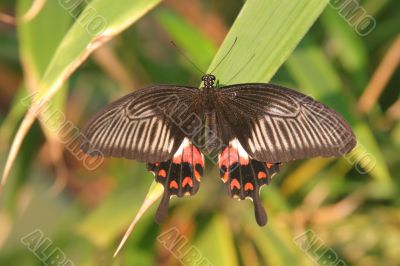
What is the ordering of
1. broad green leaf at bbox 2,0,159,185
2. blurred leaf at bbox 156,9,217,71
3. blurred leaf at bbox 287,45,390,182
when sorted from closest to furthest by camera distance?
1. broad green leaf at bbox 2,0,159,185
2. blurred leaf at bbox 287,45,390,182
3. blurred leaf at bbox 156,9,217,71

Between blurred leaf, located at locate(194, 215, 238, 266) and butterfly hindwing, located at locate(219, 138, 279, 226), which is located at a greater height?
butterfly hindwing, located at locate(219, 138, 279, 226)

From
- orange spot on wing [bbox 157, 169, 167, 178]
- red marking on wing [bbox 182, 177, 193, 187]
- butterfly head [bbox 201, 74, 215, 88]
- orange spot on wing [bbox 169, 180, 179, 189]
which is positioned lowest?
orange spot on wing [bbox 169, 180, 179, 189]

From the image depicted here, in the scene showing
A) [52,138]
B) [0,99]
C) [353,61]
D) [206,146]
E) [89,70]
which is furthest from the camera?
[0,99]

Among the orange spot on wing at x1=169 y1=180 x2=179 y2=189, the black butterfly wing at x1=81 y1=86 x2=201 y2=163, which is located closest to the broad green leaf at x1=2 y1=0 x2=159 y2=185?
the black butterfly wing at x1=81 y1=86 x2=201 y2=163

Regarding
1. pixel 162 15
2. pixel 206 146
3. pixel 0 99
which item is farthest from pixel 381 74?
pixel 0 99

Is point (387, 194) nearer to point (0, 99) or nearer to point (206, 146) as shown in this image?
point (206, 146)

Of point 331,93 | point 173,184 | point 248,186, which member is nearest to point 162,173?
point 173,184

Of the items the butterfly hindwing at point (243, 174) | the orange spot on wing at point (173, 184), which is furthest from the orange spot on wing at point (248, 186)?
the orange spot on wing at point (173, 184)

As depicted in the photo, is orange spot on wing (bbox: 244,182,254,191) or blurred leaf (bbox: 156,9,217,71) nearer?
orange spot on wing (bbox: 244,182,254,191)

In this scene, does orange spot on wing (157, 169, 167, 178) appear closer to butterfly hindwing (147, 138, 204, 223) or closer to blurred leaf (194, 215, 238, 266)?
butterfly hindwing (147, 138, 204, 223)
